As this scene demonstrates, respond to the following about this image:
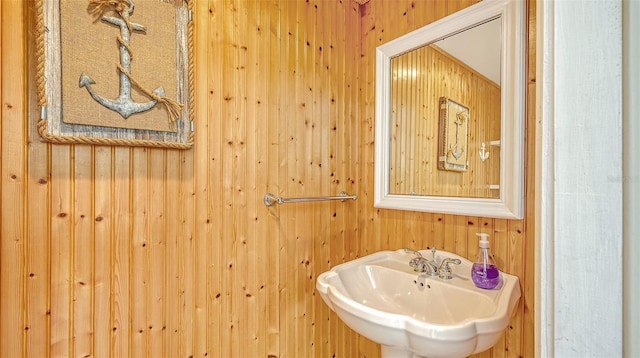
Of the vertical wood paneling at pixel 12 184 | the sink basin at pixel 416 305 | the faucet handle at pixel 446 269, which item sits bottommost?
the sink basin at pixel 416 305

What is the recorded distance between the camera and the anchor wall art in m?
0.82

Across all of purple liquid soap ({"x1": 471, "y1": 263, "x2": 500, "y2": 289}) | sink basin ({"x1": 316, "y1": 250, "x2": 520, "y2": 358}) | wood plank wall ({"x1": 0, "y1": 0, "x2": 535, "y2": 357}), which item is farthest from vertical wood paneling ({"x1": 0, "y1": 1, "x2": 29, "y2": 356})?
purple liquid soap ({"x1": 471, "y1": 263, "x2": 500, "y2": 289})

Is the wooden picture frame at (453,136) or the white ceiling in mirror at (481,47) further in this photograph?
the wooden picture frame at (453,136)

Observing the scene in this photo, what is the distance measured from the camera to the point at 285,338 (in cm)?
135

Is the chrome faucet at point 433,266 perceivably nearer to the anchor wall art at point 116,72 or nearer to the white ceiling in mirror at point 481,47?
the white ceiling in mirror at point 481,47

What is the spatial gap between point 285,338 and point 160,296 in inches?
24.8

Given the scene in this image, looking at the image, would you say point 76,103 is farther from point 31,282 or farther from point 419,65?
point 419,65

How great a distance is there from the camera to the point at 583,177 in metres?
0.32

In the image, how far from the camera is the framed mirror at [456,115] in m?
1.05

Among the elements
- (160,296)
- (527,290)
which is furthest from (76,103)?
(527,290)

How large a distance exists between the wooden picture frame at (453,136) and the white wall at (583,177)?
0.93m

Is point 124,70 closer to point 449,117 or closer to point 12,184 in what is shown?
point 12,184

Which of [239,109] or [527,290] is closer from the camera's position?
[527,290]
